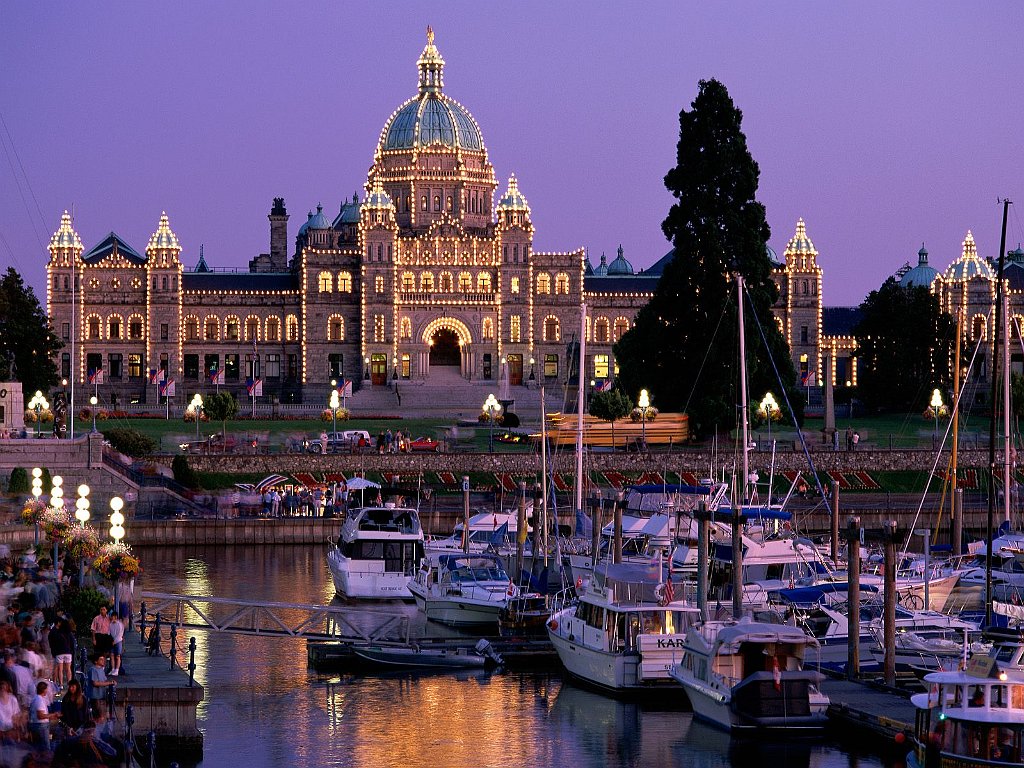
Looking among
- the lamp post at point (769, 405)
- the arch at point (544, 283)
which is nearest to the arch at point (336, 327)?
the arch at point (544, 283)

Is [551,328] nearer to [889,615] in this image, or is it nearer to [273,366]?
[273,366]

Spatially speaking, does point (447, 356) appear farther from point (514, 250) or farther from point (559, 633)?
point (559, 633)

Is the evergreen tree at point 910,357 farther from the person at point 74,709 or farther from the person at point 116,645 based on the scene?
the person at point 74,709

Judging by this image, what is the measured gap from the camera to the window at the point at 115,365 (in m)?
144

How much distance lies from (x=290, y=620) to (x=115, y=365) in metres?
92.7

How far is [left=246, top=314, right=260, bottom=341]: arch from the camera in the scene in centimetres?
14675

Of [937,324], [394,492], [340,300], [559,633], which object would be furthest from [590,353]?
[559,633]

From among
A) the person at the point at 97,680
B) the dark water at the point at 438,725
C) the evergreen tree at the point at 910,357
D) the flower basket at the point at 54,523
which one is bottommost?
the dark water at the point at 438,725

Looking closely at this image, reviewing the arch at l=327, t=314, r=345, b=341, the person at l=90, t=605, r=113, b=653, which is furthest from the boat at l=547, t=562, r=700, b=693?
the arch at l=327, t=314, r=345, b=341

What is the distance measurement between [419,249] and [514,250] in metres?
7.29

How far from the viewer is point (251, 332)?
146875mm

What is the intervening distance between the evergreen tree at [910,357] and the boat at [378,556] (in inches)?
2580

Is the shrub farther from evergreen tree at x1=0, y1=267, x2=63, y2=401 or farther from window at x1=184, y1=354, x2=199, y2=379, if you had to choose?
window at x1=184, y1=354, x2=199, y2=379

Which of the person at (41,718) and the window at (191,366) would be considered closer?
the person at (41,718)
